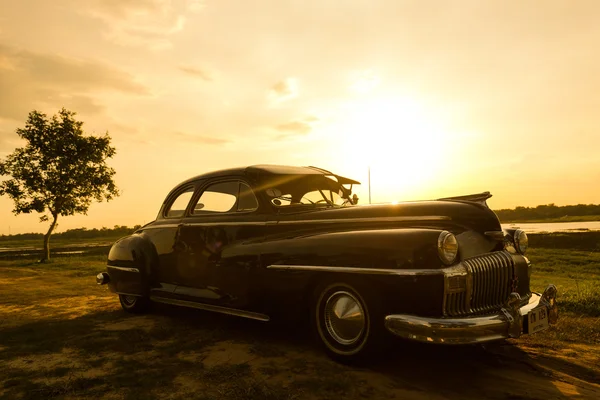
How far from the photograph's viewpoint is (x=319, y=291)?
411 centimetres

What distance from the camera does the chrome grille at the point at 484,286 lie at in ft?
11.6

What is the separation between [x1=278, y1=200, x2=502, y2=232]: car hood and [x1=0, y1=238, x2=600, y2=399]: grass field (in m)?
1.12

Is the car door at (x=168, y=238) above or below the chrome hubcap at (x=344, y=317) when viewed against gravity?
above

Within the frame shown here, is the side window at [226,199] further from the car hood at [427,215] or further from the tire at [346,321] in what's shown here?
the tire at [346,321]

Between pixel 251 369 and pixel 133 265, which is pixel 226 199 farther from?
pixel 251 369

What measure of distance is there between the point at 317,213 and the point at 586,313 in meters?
4.40

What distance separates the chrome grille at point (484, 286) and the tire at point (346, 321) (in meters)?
0.63

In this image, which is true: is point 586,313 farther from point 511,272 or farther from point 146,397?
→ point 146,397

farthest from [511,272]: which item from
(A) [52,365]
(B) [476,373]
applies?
(A) [52,365]

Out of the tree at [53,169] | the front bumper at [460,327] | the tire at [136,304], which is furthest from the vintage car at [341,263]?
the tree at [53,169]

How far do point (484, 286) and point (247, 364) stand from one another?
86.9 inches

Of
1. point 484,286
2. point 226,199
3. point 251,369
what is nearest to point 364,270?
point 484,286

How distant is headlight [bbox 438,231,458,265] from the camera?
3.49m

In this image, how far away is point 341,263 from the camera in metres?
3.91
